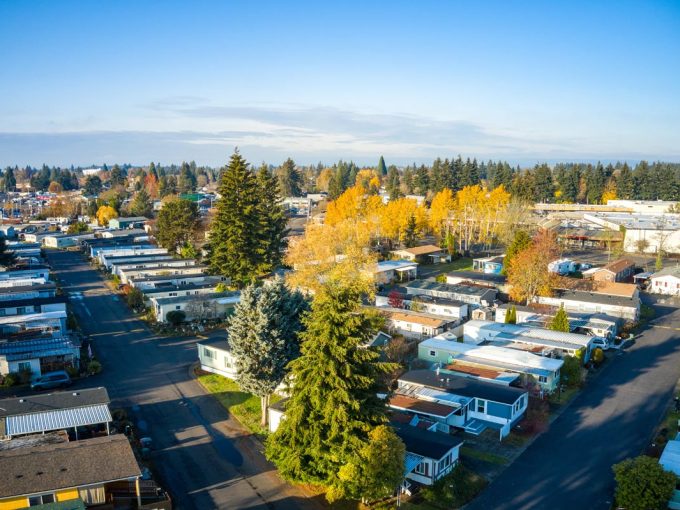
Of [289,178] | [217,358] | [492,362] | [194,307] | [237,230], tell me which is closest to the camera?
[492,362]

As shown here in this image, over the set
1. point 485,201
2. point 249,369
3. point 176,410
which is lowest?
point 176,410

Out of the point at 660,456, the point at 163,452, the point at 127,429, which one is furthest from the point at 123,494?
the point at 660,456

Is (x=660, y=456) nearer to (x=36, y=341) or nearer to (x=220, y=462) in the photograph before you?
(x=220, y=462)

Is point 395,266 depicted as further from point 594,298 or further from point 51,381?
point 51,381

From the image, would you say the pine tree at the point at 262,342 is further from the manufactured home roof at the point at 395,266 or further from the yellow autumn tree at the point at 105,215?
the yellow autumn tree at the point at 105,215

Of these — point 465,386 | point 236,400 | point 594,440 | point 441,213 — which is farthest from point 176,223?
point 594,440

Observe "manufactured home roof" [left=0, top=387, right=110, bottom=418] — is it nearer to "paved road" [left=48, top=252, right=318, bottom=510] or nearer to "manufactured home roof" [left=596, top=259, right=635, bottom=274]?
"paved road" [left=48, top=252, right=318, bottom=510]
